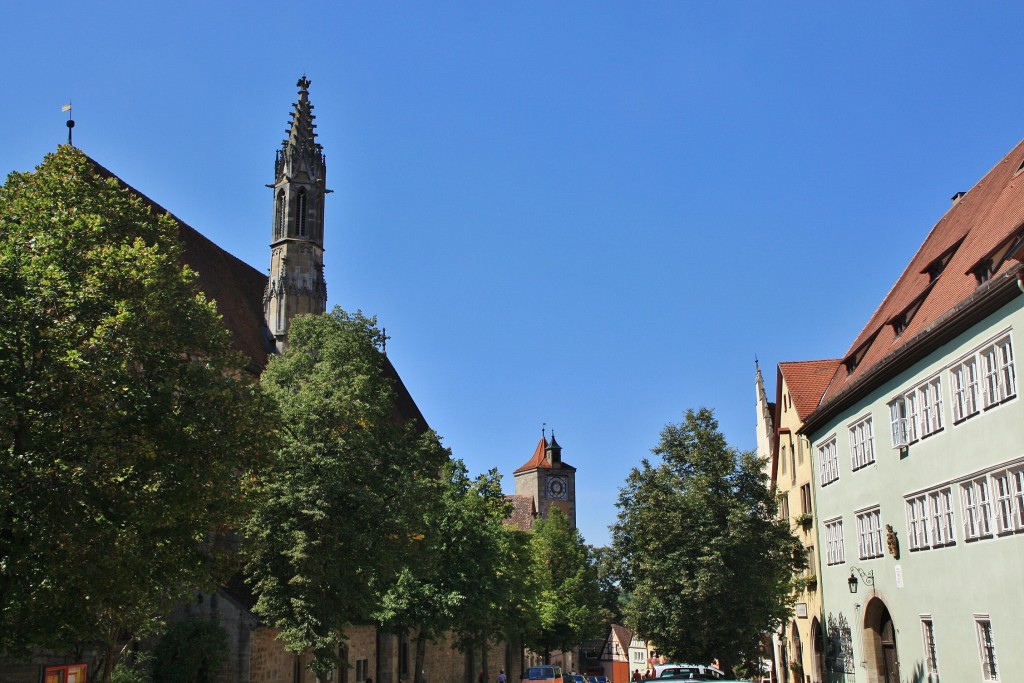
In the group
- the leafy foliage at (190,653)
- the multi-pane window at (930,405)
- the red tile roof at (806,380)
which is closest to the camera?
the multi-pane window at (930,405)

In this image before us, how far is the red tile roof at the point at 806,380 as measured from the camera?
32938 mm

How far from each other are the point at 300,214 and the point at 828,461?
1095 inches

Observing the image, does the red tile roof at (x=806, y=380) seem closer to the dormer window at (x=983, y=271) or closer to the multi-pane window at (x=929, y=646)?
the multi-pane window at (x=929, y=646)

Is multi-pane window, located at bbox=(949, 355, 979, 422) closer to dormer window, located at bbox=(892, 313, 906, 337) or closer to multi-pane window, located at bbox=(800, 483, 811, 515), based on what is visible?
dormer window, located at bbox=(892, 313, 906, 337)

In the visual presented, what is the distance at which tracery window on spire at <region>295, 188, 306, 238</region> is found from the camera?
46719 millimetres

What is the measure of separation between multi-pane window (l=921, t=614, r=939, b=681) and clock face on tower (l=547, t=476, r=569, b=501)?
3713 inches

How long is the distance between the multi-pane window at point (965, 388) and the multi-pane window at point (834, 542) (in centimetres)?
888

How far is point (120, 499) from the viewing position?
15242 mm

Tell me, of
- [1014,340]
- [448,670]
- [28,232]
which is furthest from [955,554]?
[448,670]

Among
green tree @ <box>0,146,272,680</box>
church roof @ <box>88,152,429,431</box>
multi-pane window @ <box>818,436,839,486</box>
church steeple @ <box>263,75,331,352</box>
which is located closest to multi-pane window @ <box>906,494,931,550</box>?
multi-pane window @ <box>818,436,839,486</box>

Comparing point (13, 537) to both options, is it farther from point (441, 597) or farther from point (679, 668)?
point (441, 597)

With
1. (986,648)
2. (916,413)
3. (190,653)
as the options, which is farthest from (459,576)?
(986,648)

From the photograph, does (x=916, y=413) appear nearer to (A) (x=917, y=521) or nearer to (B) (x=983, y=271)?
(A) (x=917, y=521)

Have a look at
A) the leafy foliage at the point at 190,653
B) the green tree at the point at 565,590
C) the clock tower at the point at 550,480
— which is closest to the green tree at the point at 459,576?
the leafy foliage at the point at 190,653
